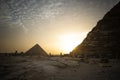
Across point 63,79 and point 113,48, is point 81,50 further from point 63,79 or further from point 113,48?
point 63,79

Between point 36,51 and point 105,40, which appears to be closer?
point 105,40

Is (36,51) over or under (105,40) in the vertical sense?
under

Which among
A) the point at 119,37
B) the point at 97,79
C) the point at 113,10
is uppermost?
the point at 113,10

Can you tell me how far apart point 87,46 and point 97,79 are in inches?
863

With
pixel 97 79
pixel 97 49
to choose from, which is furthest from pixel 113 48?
pixel 97 79

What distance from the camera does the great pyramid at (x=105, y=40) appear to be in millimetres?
27562

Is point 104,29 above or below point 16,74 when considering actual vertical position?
above

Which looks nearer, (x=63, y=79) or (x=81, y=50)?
(x=63, y=79)

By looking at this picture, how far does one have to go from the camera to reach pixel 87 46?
101 ft

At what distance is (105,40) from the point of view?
98.5 ft

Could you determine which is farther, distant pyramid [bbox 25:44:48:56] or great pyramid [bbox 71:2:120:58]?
distant pyramid [bbox 25:44:48:56]

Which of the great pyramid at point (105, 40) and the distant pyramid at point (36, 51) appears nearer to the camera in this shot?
the great pyramid at point (105, 40)

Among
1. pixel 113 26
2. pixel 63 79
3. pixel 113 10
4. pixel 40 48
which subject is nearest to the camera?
pixel 63 79

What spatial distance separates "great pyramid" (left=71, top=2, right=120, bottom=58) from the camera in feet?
90.4
